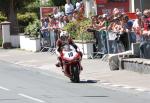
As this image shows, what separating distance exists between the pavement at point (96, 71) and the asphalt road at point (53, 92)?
0.62 meters

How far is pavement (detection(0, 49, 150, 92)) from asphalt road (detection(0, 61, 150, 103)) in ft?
2.04

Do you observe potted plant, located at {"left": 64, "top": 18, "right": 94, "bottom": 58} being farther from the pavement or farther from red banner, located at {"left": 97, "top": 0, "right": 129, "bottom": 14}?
red banner, located at {"left": 97, "top": 0, "right": 129, "bottom": 14}

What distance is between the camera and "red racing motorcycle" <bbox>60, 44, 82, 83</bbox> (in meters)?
20.0

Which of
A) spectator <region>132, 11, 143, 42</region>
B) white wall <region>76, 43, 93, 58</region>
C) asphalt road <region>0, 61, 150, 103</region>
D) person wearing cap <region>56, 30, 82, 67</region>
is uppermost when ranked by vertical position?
spectator <region>132, 11, 143, 42</region>

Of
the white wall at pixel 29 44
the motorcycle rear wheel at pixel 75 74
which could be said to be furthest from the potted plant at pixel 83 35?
the motorcycle rear wheel at pixel 75 74

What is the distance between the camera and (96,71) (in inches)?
889

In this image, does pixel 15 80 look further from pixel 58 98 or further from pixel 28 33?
pixel 28 33

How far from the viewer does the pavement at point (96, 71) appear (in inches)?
733

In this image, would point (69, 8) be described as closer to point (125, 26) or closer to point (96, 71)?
point (125, 26)

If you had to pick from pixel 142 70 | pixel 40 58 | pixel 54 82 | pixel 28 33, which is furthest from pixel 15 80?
pixel 28 33

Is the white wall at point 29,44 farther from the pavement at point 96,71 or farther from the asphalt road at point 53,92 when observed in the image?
the asphalt road at point 53,92

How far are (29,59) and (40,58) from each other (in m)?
0.51

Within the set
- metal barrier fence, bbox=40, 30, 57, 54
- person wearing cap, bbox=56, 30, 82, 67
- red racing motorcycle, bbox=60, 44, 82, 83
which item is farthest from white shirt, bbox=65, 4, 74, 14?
red racing motorcycle, bbox=60, 44, 82, 83

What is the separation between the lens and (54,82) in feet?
66.3
